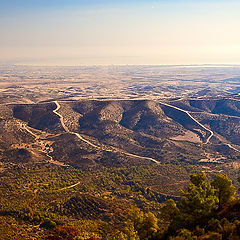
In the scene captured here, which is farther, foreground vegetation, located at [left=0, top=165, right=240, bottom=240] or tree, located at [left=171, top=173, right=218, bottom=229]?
foreground vegetation, located at [left=0, top=165, right=240, bottom=240]

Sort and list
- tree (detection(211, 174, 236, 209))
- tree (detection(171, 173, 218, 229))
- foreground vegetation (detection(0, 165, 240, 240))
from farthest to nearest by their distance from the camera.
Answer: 1. tree (detection(211, 174, 236, 209))
2. foreground vegetation (detection(0, 165, 240, 240))
3. tree (detection(171, 173, 218, 229))

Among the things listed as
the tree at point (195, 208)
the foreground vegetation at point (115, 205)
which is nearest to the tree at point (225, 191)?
the foreground vegetation at point (115, 205)

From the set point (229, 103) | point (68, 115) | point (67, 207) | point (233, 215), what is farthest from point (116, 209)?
point (229, 103)

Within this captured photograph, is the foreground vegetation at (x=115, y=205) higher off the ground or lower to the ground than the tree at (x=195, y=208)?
lower

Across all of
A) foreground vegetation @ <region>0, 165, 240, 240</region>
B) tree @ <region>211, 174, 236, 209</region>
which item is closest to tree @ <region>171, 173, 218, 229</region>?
foreground vegetation @ <region>0, 165, 240, 240</region>

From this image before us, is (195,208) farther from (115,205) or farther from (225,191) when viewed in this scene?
(115,205)

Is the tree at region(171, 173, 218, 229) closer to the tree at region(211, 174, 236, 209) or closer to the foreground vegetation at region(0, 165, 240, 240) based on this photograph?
the foreground vegetation at region(0, 165, 240, 240)

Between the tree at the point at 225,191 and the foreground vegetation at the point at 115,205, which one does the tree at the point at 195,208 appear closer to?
the foreground vegetation at the point at 115,205

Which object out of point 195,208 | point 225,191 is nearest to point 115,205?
point 225,191

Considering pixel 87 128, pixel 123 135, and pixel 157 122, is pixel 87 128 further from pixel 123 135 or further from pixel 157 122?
pixel 157 122
